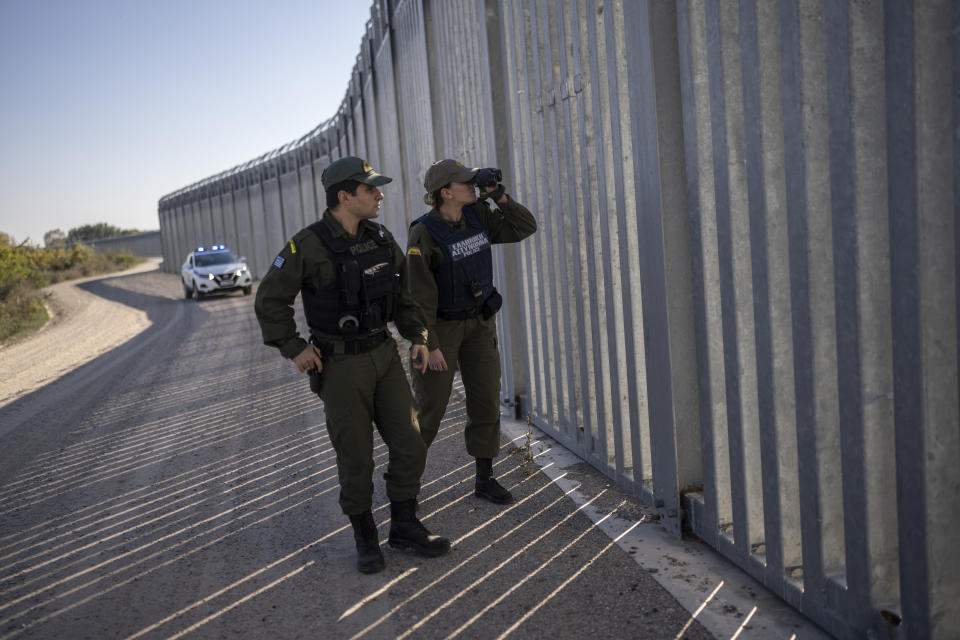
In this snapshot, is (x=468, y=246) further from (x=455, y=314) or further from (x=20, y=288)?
(x=20, y=288)

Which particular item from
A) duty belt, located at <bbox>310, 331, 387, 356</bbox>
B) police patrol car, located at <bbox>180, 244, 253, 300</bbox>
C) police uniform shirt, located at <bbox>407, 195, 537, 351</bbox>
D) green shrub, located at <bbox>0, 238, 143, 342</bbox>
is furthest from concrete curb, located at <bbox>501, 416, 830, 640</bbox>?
police patrol car, located at <bbox>180, 244, 253, 300</bbox>

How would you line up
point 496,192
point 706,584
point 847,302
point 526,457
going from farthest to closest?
point 526,457 < point 496,192 < point 706,584 < point 847,302

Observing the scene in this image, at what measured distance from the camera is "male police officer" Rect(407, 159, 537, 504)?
13.8ft

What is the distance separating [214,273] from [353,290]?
2044 centimetres

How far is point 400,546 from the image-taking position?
3.84 metres

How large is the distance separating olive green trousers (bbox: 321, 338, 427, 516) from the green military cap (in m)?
0.78

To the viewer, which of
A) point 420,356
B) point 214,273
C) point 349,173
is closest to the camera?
point 349,173

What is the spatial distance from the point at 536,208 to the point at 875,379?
327cm

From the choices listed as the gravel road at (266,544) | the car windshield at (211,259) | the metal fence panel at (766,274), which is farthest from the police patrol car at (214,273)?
the metal fence panel at (766,274)

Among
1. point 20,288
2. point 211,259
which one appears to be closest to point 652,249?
Answer: point 211,259

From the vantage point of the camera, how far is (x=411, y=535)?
3756 mm

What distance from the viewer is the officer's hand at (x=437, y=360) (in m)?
4.06

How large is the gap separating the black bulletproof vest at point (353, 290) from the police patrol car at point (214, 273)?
20.1 meters

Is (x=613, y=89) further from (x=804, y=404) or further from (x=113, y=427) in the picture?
(x=113, y=427)
